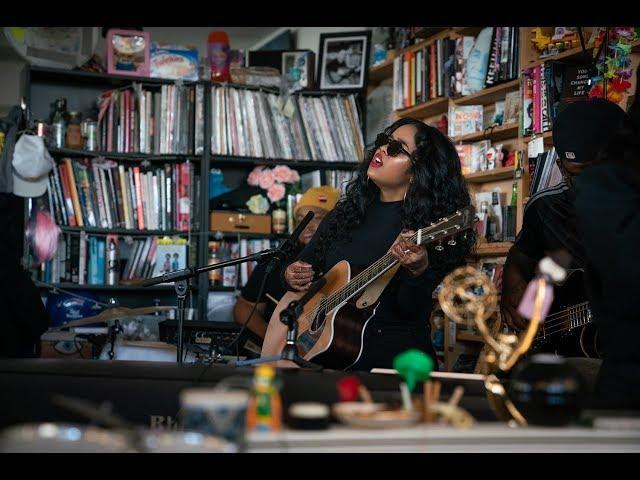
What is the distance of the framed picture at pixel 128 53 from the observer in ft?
16.1

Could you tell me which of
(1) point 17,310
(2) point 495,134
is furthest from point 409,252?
(2) point 495,134

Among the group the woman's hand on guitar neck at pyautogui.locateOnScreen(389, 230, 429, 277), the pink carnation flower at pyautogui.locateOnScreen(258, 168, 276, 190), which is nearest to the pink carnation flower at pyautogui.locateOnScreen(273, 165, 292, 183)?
the pink carnation flower at pyautogui.locateOnScreen(258, 168, 276, 190)

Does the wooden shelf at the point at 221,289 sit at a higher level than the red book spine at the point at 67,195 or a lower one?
lower

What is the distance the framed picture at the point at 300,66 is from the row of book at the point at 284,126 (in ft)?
0.47

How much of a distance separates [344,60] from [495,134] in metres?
1.52

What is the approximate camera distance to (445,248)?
2.45 metres

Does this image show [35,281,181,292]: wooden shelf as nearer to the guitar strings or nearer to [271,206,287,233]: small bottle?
[271,206,287,233]: small bottle

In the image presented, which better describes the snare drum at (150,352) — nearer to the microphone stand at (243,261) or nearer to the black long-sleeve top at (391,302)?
the microphone stand at (243,261)

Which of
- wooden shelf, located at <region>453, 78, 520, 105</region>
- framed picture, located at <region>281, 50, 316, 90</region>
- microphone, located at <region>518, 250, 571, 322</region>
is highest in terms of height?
framed picture, located at <region>281, 50, 316, 90</region>

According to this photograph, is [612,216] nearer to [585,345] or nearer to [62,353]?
[585,345]

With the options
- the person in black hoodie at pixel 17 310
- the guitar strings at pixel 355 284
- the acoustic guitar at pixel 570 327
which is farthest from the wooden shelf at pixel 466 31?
the person in black hoodie at pixel 17 310

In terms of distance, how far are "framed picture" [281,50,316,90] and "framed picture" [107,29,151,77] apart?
0.93 metres

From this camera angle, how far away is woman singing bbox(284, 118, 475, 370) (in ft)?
7.80
